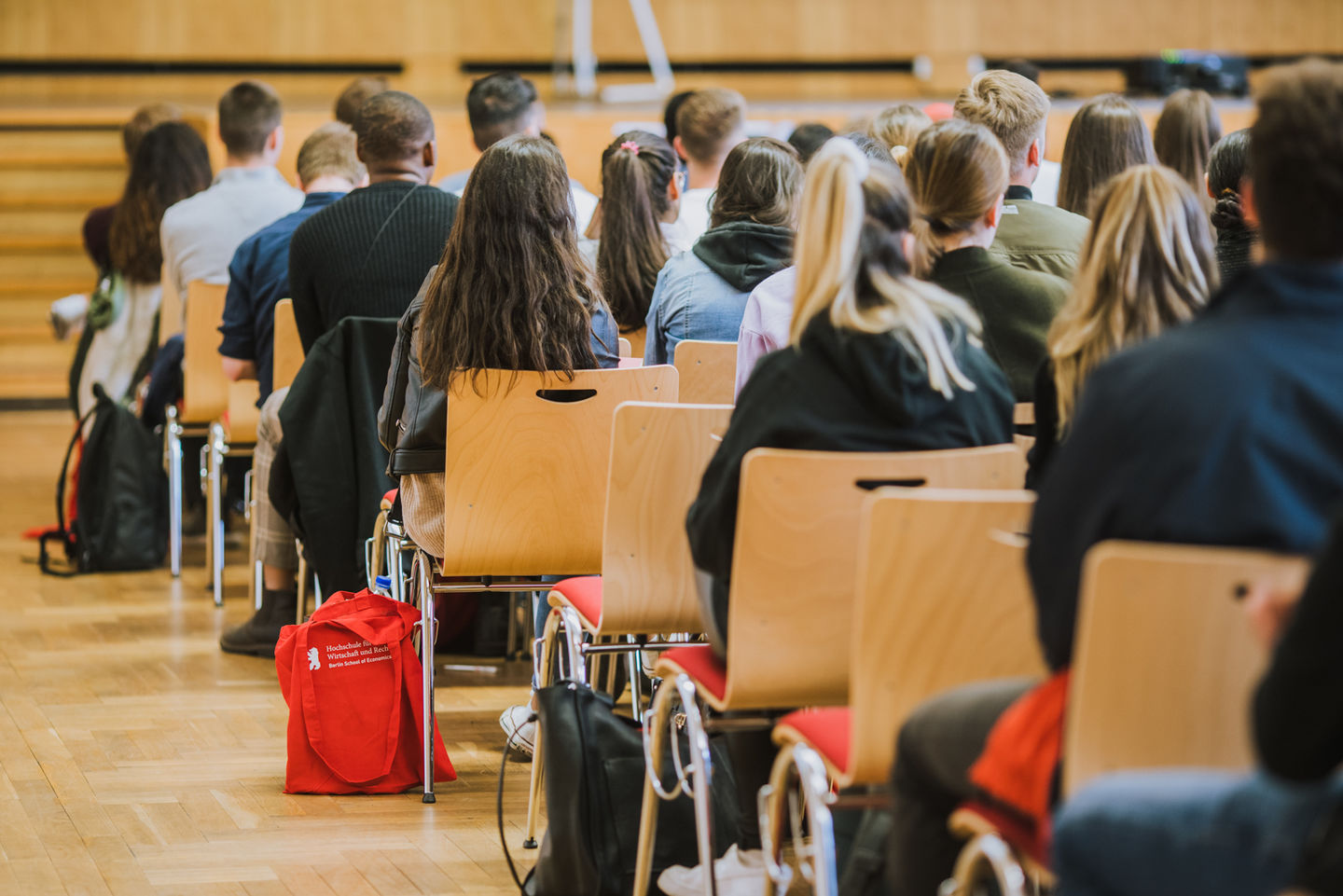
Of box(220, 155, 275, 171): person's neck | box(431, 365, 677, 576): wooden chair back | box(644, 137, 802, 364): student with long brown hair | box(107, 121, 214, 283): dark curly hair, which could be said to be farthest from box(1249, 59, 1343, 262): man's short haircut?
box(107, 121, 214, 283): dark curly hair

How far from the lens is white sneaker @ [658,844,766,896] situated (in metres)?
2.40

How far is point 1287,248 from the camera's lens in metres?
1.54

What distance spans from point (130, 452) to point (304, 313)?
1.60 meters

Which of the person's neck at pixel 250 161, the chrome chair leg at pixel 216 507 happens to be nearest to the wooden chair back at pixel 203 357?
the chrome chair leg at pixel 216 507

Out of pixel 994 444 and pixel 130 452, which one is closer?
pixel 994 444

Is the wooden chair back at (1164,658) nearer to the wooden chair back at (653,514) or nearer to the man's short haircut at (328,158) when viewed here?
the wooden chair back at (653,514)

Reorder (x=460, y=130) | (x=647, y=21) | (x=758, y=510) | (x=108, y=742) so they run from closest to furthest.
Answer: (x=758, y=510) → (x=108, y=742) → (x=460, y=130) → (x=647, y=21)

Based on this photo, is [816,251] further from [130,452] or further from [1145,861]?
[130,452]

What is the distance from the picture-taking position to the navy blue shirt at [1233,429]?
1.49 meters

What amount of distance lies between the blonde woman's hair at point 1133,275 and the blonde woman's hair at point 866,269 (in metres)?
0.15

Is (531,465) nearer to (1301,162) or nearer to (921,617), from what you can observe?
(921,617)

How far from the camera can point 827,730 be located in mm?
2020

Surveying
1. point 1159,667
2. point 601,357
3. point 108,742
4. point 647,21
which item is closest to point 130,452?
point 108,742

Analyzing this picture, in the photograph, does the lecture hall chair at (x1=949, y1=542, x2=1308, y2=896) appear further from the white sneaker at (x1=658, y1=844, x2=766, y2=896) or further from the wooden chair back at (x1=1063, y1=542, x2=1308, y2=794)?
the white sneaker at (x1=658, y1=844, x2=766, y2=896)
